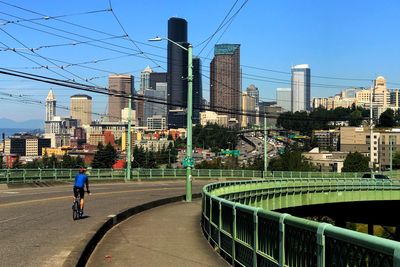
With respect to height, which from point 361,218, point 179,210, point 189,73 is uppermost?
point 189,73

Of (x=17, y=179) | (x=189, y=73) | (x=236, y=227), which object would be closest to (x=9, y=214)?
(x=236, y=227)

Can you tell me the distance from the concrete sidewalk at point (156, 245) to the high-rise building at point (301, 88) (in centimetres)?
9985

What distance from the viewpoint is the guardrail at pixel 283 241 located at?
15.7 feet

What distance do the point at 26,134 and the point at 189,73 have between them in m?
105

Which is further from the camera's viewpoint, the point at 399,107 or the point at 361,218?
the point at 399,107

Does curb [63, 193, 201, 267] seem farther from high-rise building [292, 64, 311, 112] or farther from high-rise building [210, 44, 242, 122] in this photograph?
high-rise building [292, 64, 311, 112]

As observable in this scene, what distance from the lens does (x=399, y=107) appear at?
191 metres

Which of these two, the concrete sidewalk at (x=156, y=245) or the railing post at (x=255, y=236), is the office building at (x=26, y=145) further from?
the railing post at (x=255, y=236)

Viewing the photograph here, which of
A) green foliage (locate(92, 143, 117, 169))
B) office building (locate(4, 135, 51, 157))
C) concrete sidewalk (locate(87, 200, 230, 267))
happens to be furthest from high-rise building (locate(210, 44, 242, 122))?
office building (locate(4, 135, 51, 157))

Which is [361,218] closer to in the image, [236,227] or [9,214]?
[9,214]

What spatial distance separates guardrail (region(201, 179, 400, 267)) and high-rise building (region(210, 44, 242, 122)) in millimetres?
36156

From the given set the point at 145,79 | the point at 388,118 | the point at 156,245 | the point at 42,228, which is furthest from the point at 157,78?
the point at 388,118

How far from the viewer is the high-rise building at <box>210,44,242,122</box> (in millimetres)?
51781

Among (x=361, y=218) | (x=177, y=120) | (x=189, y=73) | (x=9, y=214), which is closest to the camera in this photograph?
(x=9, y=214)
